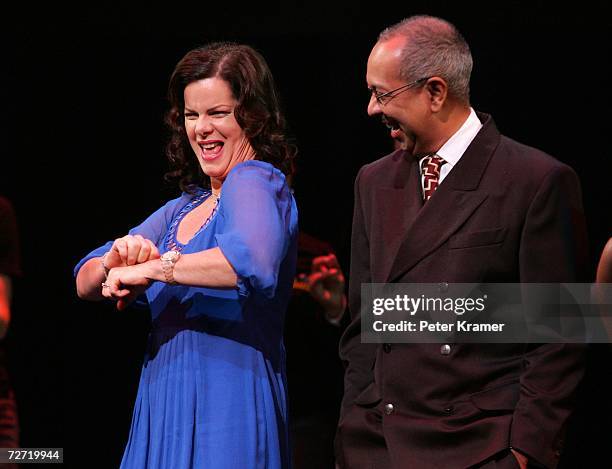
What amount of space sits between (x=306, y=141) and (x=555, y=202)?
5.74 feet

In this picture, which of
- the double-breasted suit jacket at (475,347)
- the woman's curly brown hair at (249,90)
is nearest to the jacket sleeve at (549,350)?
the double-breasted suit jacket at (475,347)

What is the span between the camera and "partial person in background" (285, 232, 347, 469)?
3.79 m

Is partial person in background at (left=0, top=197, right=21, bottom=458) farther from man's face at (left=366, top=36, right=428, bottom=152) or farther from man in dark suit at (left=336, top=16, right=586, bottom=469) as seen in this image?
man's face at (left=366, top=36, right=428, bottom=152)

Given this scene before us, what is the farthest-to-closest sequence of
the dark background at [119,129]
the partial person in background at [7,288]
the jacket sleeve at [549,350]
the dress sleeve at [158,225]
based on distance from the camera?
the dark background at [119,129]
the partial person in background at [7,288]
the dress sleeve at [158,225]
the jacket sleeve at [549,350]

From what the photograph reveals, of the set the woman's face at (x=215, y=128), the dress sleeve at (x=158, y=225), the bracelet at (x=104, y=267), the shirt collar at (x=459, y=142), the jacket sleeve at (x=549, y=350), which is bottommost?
the jacket sleeve at (x=549, y=350)

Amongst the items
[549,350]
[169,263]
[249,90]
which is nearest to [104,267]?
[169,263]

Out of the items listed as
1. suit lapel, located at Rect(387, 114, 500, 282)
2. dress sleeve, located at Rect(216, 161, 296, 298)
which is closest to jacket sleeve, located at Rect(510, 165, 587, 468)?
suit lapel, located at Rect(387, 114, 500, 282)

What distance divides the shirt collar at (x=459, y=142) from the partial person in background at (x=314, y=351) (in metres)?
1.58

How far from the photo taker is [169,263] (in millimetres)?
2277

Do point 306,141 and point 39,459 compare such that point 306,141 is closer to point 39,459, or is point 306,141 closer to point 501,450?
point 39,459

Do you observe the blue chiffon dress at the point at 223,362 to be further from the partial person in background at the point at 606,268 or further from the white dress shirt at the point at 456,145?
the partial person in background at the point at 606,268

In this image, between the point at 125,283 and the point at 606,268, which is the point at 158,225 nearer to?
the point at 125,283

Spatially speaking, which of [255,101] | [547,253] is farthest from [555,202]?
[255,101]

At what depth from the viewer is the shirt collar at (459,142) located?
2.34 m
